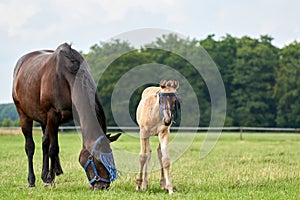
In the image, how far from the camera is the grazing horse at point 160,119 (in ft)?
23.8

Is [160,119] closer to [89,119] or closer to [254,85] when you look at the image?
[89,119]

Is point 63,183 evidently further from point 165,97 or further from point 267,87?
point 267,87

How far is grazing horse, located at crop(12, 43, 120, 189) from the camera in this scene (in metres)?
7.39

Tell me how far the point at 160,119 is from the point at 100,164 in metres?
1.21

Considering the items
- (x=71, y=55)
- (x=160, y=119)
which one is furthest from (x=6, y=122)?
(x=160, y=119)

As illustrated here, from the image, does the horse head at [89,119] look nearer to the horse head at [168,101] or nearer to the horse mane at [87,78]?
the horse mane at [87,78]

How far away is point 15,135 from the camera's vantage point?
104 feet

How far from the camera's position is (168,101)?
23.8ft

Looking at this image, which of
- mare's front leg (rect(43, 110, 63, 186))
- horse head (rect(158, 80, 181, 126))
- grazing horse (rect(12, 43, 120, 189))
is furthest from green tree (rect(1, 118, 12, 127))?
horse head (rect(158, 80, 181, 126))

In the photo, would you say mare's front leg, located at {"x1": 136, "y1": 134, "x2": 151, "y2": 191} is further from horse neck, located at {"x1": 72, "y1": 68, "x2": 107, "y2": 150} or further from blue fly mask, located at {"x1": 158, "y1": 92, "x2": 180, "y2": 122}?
blue fly mask, located at {"x1": 158, "y1": 92, "x2": 180, "y2": 122}

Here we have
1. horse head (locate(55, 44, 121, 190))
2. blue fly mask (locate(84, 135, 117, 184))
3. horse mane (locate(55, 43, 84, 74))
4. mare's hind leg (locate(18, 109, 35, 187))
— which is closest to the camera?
blue fly mask (locate(84, 135, 117, 184))

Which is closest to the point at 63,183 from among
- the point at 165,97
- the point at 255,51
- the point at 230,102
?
the point at 165,97

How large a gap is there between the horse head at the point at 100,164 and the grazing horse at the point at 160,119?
2.43ft

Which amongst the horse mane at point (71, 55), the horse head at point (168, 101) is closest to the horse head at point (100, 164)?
the horse head at point (168, 101)
